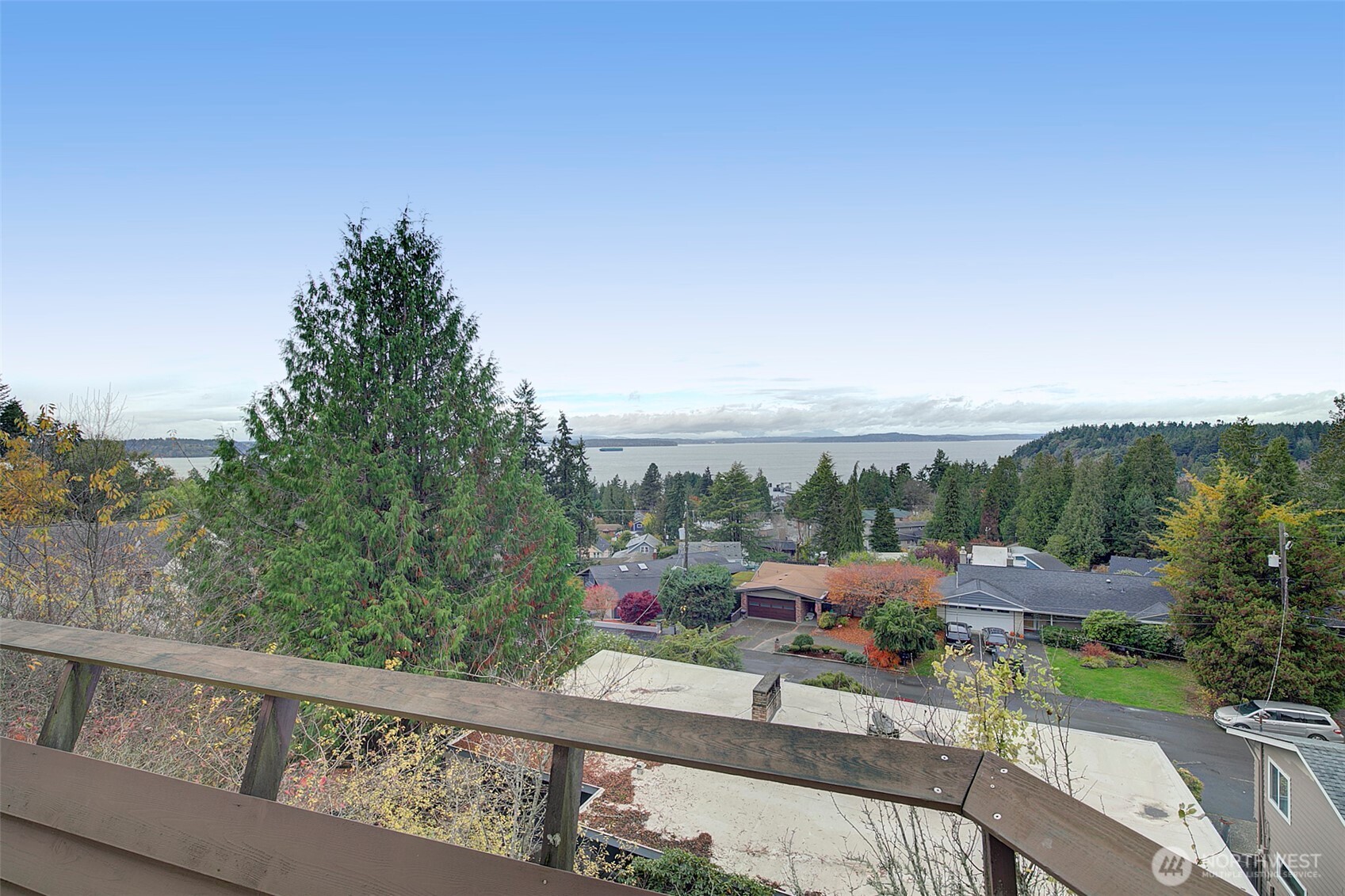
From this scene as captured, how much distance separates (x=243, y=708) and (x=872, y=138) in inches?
431

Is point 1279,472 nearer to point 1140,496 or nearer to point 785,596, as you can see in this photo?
point 1140,496

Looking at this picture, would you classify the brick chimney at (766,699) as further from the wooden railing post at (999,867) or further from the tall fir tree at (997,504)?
the tall fir tree at (997,504)

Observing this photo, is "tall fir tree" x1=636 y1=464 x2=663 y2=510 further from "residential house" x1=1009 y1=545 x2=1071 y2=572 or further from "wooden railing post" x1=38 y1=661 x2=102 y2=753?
"wooden railing post" x1=38 y1=661 x2=102 y2=753

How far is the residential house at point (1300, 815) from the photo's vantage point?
5.72 meters

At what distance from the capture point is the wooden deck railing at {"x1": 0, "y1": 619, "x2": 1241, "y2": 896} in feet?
2.00

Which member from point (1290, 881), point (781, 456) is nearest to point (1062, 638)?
point (1290, 881)

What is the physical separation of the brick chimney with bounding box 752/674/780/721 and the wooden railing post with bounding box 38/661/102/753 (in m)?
6.96

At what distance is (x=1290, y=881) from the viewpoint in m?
6.50

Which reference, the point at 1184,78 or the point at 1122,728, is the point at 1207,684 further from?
the point at 1184,78

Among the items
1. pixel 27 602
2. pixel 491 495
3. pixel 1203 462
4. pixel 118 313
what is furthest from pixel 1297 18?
pixel 1203 462

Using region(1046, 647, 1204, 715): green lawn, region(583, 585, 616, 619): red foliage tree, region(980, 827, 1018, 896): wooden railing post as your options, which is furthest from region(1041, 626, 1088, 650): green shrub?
region(980, 827, 1018, 896): wooden railing post

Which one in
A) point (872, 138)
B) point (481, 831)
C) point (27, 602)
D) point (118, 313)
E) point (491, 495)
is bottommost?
point (481, 831)

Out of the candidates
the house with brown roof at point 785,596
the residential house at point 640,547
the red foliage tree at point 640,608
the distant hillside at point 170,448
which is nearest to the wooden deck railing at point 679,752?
the distant hillside at point 170,448

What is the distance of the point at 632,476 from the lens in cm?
7881
